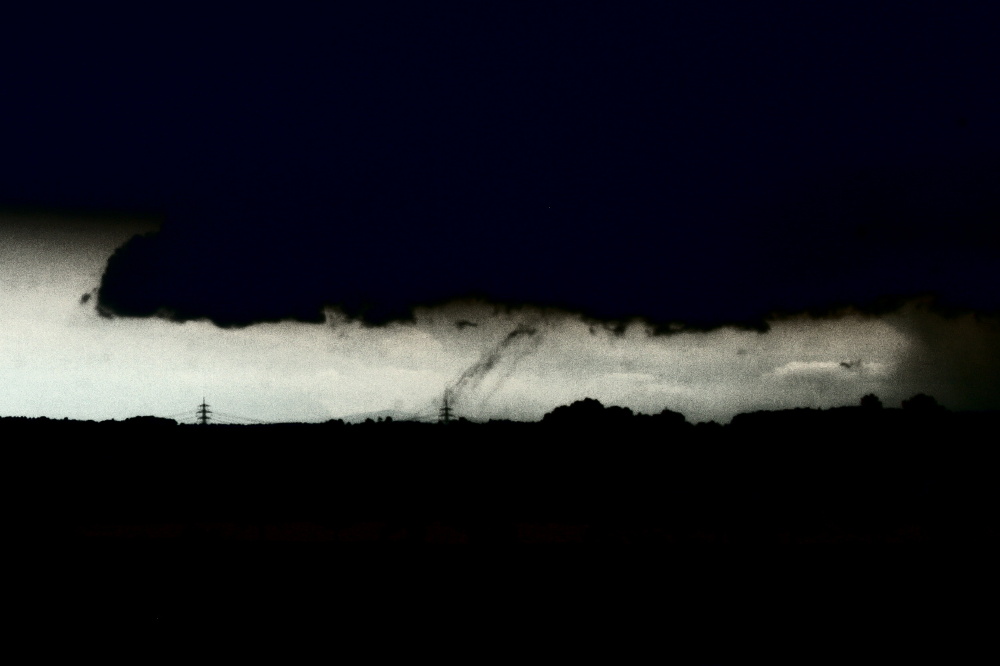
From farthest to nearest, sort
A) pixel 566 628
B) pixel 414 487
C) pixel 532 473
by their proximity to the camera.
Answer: pixel 532 473
pixel 414 487
pixel 566 628

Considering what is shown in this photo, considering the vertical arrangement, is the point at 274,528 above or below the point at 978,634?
above

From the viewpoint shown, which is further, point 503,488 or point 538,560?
point 503,488

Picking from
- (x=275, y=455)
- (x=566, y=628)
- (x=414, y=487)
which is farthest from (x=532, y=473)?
(x=566, y=628)

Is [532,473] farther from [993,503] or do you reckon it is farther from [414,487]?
[993,503]

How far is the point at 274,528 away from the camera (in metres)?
17.7

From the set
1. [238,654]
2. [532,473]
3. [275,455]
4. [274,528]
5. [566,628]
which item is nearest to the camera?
[238,654]

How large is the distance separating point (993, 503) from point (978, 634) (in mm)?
9066

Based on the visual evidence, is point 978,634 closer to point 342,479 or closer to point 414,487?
point 414,487

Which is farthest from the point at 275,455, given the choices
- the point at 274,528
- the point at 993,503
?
the point at 993,503

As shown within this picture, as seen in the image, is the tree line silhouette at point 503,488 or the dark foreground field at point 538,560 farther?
the tree line silhouette at point 503,488

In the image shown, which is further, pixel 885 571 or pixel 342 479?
pixel 342 479

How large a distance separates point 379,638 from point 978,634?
21.6ft

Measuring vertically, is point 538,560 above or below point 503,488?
below

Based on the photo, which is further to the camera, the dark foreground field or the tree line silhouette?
the tree line silhouette
